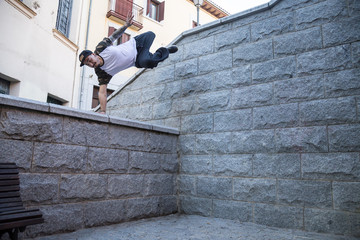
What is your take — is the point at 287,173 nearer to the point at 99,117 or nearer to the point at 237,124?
the point at 237,124

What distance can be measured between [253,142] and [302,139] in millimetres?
754

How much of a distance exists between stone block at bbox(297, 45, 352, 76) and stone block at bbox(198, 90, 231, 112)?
129 centimetres

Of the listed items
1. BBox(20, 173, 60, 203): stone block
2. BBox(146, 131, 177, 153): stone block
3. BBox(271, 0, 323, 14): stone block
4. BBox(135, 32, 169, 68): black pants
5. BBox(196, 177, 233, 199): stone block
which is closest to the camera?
BBox(20, 173, 60, 203): stone block

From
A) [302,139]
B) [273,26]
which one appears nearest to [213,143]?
[302,139]

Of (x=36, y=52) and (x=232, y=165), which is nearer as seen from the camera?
(x=232, y=165)

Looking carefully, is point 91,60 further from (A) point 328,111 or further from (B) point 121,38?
(B) point 121,38

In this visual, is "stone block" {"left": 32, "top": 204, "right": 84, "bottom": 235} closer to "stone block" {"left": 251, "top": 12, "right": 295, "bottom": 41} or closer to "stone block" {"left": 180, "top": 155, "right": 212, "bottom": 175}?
"stone block" {"left": 180, "top": 155, "right": 212, "bottom": 175}

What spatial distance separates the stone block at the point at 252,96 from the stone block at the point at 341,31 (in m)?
1.08

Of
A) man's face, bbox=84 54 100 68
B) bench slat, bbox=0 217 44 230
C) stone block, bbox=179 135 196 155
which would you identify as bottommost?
bench slat, bbox=0 217 44 230

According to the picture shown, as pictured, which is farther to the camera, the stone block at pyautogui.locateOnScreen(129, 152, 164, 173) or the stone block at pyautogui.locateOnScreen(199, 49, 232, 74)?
the stone block at pyautogui.locateOnScreen(199, 49, 232, 74)

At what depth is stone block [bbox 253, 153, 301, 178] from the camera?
4.12 m

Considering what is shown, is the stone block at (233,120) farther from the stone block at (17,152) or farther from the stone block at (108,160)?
the stone block at (17,152)

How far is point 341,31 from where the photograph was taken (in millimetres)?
4055

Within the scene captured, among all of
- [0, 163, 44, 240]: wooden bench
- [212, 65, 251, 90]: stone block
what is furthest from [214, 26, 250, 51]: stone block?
[0, 163, 44, 240]: wooden bench
